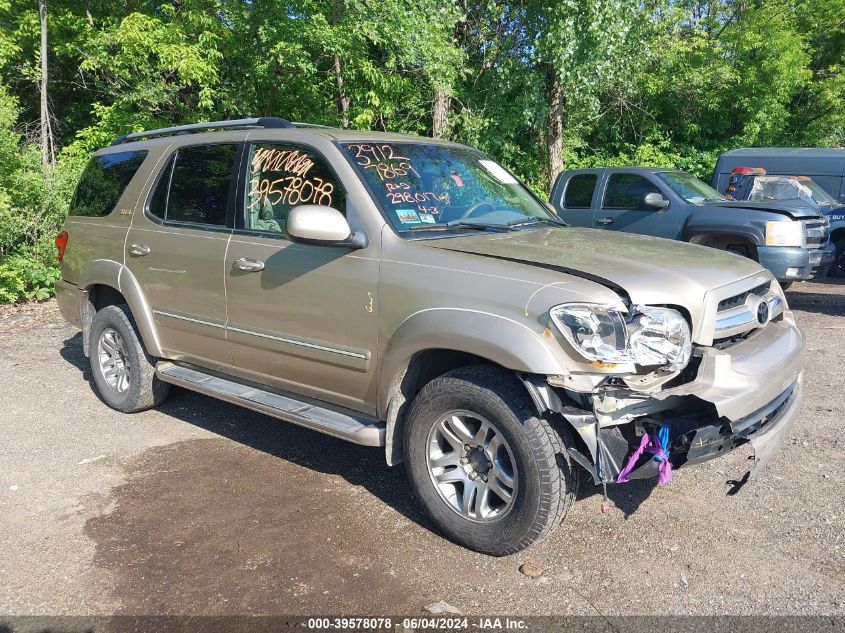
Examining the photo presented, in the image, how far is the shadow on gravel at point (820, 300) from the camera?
9258mm

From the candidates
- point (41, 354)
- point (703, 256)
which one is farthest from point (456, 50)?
point (703, 256)

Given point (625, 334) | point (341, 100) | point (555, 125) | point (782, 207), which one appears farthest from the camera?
point (555, 125)

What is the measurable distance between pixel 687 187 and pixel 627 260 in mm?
7155

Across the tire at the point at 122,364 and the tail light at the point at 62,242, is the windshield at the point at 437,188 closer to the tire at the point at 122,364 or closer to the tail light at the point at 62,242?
the tire at the point at 122,364

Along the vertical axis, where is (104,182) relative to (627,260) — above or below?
above

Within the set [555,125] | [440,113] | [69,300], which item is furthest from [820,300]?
[69,300]

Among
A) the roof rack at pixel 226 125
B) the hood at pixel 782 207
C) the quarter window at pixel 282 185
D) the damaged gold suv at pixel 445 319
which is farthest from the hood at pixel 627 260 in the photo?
the hood at pixel 782 207

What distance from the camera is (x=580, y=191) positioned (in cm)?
1028

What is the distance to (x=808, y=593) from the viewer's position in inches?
119

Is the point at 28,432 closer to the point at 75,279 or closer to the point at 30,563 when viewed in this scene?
the point at 75,279

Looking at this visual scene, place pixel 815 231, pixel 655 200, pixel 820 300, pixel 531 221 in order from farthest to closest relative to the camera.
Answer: pixel 820 300 < pixel 815 231 < pixel 655 200 < pixel 531 221

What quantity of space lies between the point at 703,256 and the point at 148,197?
12.1ft

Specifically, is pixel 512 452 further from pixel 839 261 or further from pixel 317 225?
pixel 839 261

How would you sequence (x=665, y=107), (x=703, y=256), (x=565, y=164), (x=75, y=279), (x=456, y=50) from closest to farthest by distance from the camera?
(x=703, y=256)
(x=75, y=279)
(x=456, y=50)
(x=565, y=164)
(x=665, y=107)
